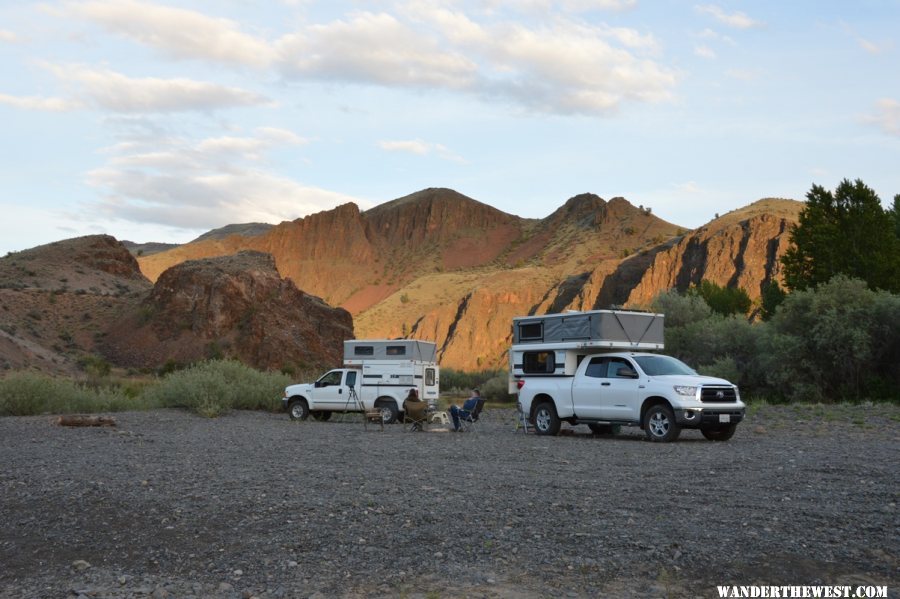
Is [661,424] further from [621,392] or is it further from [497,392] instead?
[497,392]

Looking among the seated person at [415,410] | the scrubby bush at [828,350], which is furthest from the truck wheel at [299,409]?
the scrubby bush at [828,350]

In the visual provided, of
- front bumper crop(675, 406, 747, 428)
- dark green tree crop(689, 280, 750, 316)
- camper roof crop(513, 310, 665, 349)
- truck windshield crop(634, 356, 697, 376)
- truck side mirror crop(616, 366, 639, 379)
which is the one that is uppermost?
dark green tree crop(689, 280, 750, 316)

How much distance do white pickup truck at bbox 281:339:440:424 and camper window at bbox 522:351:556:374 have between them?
19.9 ft

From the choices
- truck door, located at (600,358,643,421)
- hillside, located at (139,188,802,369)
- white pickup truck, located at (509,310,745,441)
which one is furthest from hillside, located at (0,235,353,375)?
truck door, located at (600,358,643,421)

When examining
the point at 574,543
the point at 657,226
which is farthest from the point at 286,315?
the point at 657,226

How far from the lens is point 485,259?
136m

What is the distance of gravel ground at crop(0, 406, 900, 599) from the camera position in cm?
680

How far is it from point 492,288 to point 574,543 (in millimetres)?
97536

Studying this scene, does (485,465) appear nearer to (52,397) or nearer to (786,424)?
(786,424)

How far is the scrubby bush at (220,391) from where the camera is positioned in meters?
29.0

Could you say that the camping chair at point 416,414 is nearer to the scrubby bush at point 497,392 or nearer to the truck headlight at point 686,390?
the truck headlight at point 686,390

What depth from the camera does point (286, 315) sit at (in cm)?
6153

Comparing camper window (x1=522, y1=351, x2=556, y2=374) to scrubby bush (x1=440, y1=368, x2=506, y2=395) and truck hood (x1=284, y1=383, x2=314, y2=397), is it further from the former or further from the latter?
scrubby bush (x1=440, y1=368, x2=506, y2=395)

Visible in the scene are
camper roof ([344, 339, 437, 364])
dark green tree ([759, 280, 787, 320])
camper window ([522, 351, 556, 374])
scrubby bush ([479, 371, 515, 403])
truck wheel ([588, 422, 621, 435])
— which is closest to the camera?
camper window ([522, 351, 556, 374])
